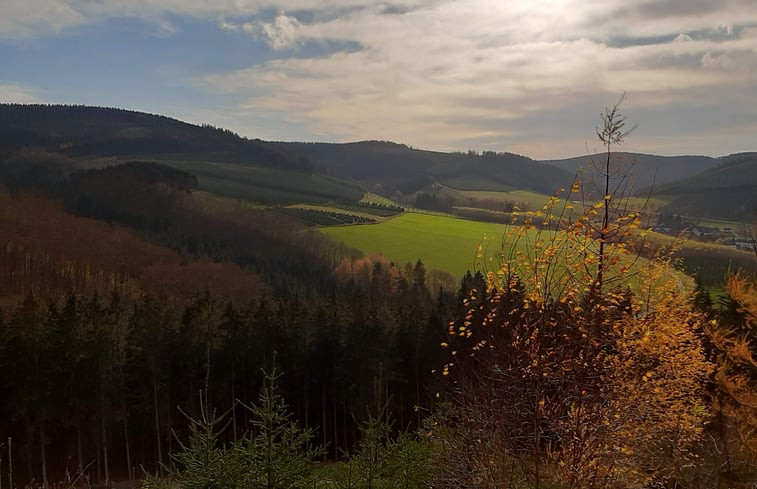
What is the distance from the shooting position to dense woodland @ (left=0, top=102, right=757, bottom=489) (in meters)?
8.68

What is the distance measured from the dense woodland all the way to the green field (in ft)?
18.4

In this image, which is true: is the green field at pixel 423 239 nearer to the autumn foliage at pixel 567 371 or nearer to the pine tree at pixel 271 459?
the autumn foliage at pixel 567 371

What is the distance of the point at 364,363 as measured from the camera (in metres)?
36.8

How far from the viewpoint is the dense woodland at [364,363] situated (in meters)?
8.68

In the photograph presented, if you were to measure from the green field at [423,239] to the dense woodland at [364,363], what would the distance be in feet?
18.4

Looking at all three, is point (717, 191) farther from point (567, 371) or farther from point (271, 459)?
point (271, 459)

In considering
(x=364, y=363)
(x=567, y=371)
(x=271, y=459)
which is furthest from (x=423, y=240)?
(x=271, y=459)

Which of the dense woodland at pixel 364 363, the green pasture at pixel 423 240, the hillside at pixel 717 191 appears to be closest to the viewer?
the dense woodland at pixel 364 363

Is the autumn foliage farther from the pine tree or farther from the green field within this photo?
the green field

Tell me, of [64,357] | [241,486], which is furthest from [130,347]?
[241,486]

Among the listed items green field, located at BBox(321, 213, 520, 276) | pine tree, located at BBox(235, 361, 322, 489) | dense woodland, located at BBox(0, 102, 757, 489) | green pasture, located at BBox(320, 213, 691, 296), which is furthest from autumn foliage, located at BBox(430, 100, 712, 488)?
green field, located at BBox(321, 213, 520, 276)

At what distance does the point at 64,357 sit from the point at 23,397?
2840 millimetres

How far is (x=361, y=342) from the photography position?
1460 inches

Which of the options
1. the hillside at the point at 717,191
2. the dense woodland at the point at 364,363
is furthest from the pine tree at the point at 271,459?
the hillside at the point at 717,191
